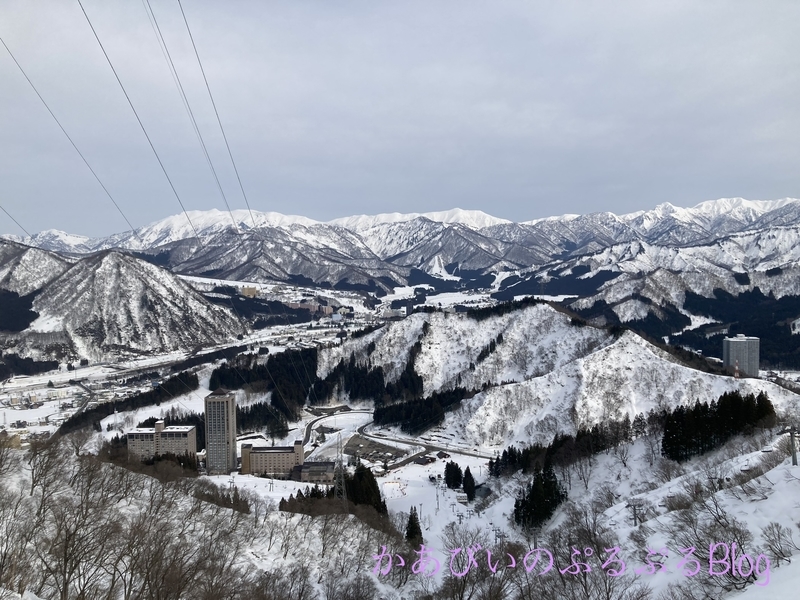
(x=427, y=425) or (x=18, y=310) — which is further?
(x=18, y=310)

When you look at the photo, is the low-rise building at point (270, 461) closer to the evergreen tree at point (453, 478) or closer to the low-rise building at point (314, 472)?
the low-rise building at point (314, 472)

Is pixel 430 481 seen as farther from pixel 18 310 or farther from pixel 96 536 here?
pixel 18 310

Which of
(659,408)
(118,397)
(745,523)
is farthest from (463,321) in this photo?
(745,523)

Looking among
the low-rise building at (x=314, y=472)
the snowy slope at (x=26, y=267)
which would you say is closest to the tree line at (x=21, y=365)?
the snowy slope at (x=26, y=267)

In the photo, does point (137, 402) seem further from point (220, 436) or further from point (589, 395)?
point (589, 395)

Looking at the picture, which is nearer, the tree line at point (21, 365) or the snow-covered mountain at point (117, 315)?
the tree line at point (21, 365)

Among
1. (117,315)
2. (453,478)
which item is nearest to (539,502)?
(453,478)
